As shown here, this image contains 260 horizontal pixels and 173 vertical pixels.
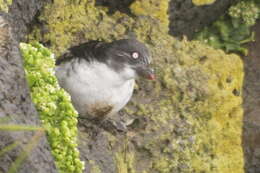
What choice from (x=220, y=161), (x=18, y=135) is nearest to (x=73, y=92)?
(x=18, y=135)

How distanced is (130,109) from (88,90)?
140 centimetres

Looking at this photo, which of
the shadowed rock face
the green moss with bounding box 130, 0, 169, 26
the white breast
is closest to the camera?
the white breast

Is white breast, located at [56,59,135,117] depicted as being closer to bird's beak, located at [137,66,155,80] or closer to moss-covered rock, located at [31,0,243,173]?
bird's beak, located at [137,66,155,80]

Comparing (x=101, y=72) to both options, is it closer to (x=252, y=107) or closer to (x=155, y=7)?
(x=155, y=7)

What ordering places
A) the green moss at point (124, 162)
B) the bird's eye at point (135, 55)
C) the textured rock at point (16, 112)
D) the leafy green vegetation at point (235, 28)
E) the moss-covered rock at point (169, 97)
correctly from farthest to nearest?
the leafy green vegetation at point (235, 28) < the moss-covered rock at point (169, 97) < the green moss at point (124, 162) < the bird's eye at point (135, 55) < the textured rock at point (16, 112)

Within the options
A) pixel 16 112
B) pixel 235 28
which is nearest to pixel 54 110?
pixel 16 112

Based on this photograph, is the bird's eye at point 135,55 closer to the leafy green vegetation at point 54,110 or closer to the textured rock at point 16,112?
the leafy green vegetation at point 54,110

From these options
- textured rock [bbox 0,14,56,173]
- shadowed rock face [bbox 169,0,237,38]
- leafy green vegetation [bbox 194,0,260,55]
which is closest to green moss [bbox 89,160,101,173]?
textured rock [bbox 0,14,56,173]

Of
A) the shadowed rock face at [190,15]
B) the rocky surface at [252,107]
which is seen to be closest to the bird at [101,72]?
the shadowed rock face at [190,15]

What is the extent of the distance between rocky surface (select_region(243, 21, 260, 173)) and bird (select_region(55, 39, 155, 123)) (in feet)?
9.61

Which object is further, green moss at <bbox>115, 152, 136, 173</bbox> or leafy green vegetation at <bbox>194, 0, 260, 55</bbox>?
leafy green vegetation at <bbox>194, 0, 260, 55</bbox>

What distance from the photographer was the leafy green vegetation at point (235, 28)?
8.69 m

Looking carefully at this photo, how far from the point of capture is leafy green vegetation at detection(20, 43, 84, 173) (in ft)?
14.7

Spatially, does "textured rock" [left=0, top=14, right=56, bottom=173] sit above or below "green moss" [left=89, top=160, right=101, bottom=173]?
above
